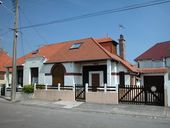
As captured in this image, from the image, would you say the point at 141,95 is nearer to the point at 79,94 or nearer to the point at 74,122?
the point at 79,94

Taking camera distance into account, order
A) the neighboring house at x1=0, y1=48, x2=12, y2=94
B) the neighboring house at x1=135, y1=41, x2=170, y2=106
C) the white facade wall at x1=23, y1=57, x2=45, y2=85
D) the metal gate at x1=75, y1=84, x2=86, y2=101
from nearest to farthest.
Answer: the metal gate at x1=75, y1=84, x2=86, y2=101
the white facade wall at x1=23, y1=57, x2=45, y2=85
the neighboring house at x1=135, y1=41, x2=170, y2=106
the neighboring house at x1=0, y1=48, x2=12, y2=94

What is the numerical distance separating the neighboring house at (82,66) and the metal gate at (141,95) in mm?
2512

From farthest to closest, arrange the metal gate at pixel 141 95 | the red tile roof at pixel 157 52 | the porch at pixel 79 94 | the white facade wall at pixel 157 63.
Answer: the red tile roof at pixel 157 52 < the white facade wall at pixel 157 63 < the porch at pixel 79 94 < the metal gate at pixel 141 95

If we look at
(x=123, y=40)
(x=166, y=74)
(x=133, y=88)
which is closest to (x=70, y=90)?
(x=133, y=88)

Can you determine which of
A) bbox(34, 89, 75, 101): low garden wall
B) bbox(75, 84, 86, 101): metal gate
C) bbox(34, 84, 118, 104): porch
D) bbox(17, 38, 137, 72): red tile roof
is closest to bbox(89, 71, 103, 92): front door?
bbox(17, 38, 137, 72): red tile roof

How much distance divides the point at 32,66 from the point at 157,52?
25367mm

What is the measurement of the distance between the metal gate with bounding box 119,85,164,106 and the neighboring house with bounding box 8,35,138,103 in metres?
2.51

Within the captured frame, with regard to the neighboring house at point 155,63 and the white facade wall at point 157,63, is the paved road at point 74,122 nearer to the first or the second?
the neighboring house at point 155,63

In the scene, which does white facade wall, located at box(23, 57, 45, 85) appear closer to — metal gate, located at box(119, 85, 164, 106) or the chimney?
the chimney

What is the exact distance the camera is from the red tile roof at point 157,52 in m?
41.4

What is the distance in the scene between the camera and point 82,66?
2561 centimetres

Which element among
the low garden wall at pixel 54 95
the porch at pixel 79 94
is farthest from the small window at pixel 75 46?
the low garden wall at pixel 54 95

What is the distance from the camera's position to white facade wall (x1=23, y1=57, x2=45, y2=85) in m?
27.4

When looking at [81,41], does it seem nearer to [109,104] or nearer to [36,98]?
[36,98]
